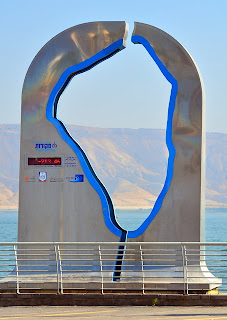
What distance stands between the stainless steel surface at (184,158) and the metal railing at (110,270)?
36 cm

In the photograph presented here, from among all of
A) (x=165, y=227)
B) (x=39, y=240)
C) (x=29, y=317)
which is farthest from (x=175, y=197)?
(x=29, y=317)

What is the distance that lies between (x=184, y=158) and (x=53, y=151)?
2.62m

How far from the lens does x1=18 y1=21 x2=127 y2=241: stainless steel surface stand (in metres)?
17.6

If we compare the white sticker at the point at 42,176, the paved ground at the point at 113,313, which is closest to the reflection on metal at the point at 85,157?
the white sticker at the point at 42,176

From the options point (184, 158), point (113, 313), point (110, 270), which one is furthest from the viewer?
point (184, 158)

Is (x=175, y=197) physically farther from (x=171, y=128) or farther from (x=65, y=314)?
(x=65, y=314)

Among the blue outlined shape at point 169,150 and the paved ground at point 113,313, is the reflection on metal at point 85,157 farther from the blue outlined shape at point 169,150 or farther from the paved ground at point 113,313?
the paved ground at point 113,313

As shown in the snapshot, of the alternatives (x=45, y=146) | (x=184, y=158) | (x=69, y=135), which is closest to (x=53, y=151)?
(x=45, y=146)

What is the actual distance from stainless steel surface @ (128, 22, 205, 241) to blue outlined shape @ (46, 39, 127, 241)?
79 centimetres

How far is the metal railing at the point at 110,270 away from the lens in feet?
53.3

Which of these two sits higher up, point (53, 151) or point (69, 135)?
point (69, 135)

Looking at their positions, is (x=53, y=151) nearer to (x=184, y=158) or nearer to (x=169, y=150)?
(x=169, y=150)

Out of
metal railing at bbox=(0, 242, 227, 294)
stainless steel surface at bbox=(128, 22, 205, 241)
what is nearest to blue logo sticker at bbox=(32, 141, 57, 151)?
metal railing at bbox=(0, 242, 227, 294)

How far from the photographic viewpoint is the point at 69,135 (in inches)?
696
